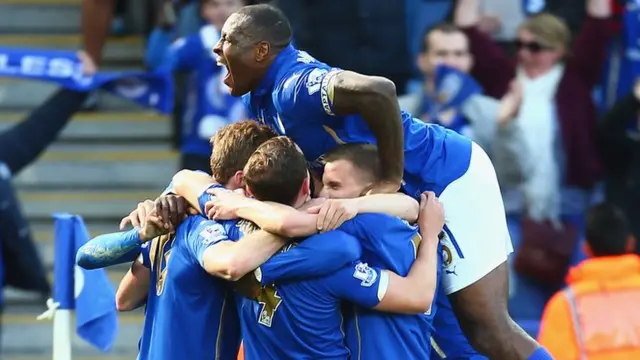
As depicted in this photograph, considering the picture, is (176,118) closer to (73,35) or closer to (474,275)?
(73,35)

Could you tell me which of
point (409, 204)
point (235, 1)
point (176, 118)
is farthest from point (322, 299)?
point (176, 118)

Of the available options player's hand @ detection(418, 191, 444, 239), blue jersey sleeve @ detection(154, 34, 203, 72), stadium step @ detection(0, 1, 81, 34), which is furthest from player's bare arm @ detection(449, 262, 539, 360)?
stadium step @ detection(0, 1, 81, 34)

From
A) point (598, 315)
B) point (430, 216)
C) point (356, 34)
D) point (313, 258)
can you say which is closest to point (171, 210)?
point (313, 258)

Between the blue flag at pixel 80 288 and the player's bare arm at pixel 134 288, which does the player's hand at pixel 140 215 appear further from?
the blue flag at pixel 80 288

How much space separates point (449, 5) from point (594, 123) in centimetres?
108

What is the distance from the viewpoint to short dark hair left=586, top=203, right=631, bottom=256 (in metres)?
6.69

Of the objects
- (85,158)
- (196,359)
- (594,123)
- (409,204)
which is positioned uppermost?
(409,204)

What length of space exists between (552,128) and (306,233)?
12.3 ft

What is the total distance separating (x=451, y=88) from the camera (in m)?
8.09

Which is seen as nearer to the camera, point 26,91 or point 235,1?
point 235,1

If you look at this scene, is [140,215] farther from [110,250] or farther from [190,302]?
[190,302]

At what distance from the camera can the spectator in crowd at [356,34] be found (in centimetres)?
837

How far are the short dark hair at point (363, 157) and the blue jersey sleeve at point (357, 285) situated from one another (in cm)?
39

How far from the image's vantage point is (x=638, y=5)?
8297mm
